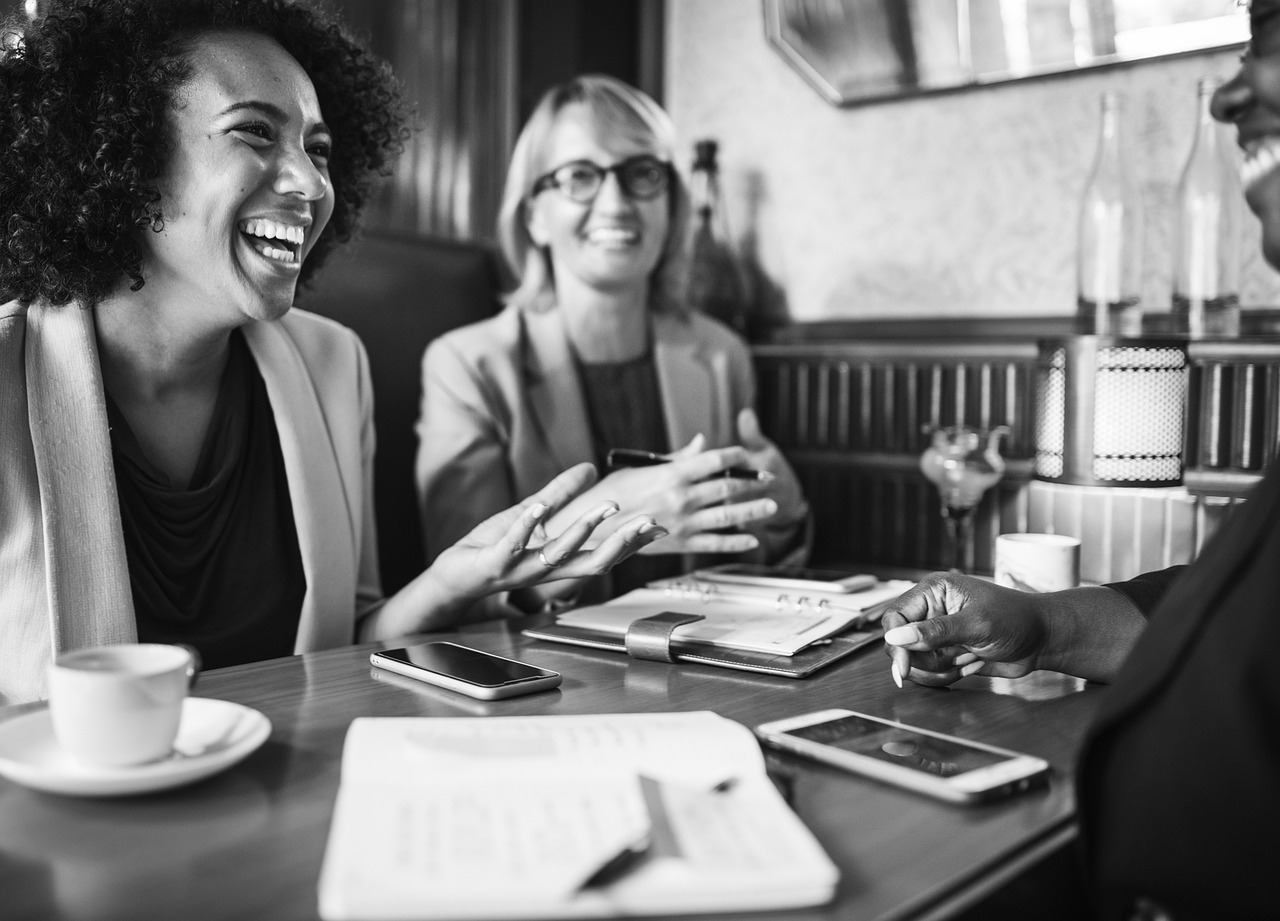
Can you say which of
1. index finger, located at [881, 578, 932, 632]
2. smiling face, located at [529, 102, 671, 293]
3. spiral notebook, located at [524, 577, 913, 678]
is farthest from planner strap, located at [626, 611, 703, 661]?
smiling face, located at [529, 102, 671, 293]

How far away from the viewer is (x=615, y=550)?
1273mm

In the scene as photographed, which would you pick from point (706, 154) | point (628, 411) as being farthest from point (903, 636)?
point (706, 154)

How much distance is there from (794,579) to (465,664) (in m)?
0.55

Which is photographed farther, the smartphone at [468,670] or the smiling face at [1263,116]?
the smartphone at [468,670]

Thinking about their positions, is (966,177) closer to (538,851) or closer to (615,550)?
(615,550)

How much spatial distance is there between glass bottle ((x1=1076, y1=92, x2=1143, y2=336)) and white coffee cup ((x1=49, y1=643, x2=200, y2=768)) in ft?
5.82

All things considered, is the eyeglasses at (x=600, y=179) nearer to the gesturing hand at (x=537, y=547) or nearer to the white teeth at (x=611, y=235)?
the white teeth at (x=611, y=235)

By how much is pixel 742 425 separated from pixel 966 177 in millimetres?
851

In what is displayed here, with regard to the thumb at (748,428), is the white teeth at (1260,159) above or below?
above

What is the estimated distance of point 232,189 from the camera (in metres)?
1.43

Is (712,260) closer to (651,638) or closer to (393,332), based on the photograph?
(393,332)

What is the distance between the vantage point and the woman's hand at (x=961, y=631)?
1015mm

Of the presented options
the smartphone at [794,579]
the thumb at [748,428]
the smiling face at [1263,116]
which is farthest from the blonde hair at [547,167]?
the smiling face at [1263,116]

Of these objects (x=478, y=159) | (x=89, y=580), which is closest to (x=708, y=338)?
(x=478, y=159)
